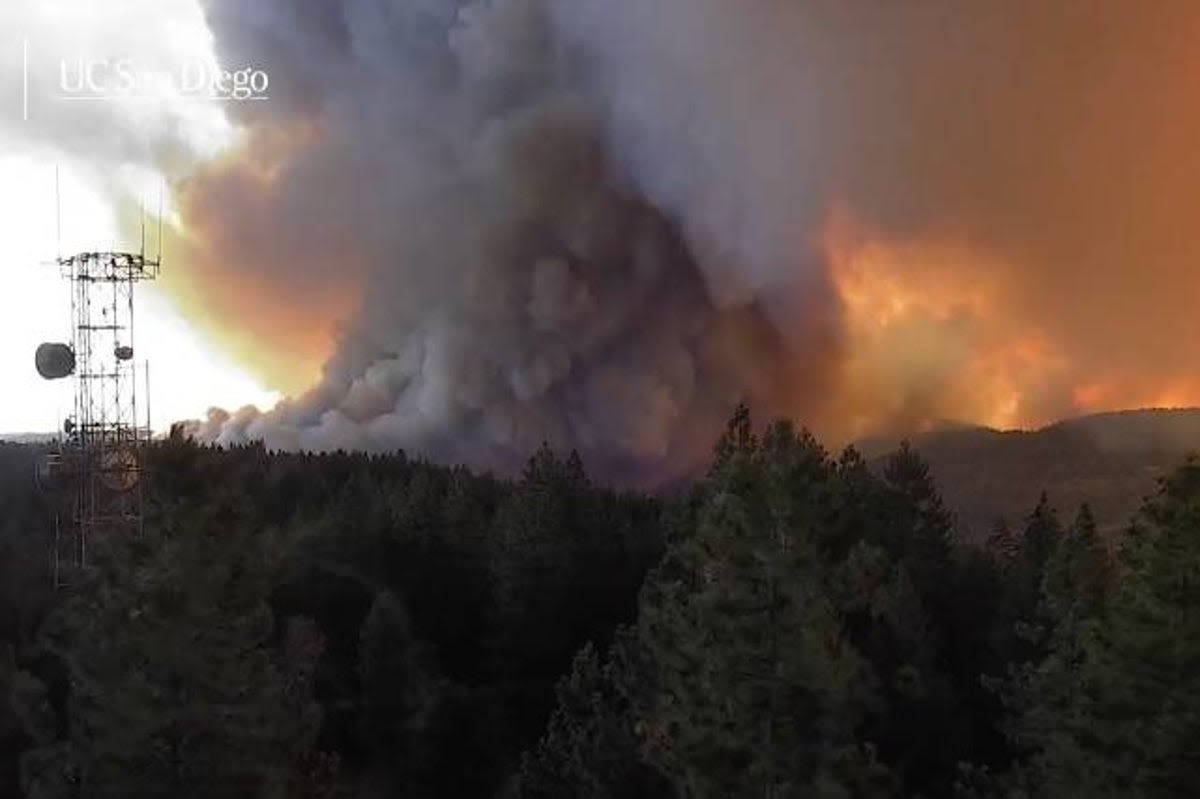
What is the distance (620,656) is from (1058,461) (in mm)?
87403

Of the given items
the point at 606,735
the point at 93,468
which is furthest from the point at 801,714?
the point at 93,468

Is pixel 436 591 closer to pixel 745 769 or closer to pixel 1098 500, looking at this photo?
pixel 745 769

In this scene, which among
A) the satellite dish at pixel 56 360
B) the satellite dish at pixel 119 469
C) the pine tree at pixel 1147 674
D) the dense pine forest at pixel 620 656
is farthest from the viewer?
the satellite dish at pixel 56 360

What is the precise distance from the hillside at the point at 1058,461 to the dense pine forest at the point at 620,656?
2412 inches

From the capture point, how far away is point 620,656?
2659 cm

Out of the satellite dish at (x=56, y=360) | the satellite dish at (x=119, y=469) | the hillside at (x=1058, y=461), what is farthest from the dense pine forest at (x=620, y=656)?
the hillside at (x=1058, y=461)

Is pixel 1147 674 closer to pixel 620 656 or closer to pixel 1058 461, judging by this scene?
pixel 620 656

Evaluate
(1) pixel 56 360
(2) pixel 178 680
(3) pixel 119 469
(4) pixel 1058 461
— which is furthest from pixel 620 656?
(4) pixel 1058 461

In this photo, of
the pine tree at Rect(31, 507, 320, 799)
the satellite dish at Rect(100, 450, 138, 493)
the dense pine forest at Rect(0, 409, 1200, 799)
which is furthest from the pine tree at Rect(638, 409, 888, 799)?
the satellite dish at Rect(100, 450, 138, 493)

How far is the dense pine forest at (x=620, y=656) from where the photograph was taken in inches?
662

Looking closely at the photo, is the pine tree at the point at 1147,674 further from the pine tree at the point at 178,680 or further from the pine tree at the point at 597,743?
the pine tree at the point at 178,680

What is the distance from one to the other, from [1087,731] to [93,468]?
19.7 m

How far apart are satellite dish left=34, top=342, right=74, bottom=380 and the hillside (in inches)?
2831

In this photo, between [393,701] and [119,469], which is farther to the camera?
[393,701]
